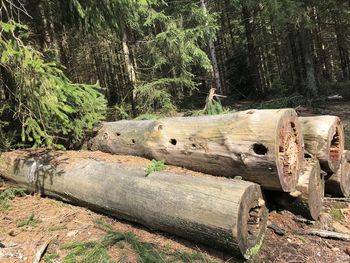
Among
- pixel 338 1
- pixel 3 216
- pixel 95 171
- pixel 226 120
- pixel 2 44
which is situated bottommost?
pixel 3 216

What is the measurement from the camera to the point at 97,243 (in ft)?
16.6

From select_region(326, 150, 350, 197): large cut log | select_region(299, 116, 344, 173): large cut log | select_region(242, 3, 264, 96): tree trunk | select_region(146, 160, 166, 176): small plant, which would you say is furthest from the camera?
select_region(242, 3, 264, 96): tree trunk

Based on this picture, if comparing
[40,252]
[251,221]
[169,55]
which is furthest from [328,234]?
[169,55]

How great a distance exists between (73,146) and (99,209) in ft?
8.97

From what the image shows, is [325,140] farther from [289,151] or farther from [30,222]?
[30,222]

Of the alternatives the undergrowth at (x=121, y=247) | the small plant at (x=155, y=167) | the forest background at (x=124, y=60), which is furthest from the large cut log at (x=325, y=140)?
the undergrowth at (x=121, y=247)

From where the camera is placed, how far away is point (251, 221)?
5.19 meters

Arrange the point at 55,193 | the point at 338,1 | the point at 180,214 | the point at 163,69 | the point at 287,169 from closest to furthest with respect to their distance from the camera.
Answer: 1. the point at 180,214
2. the point at 287,169
3. the point at 55,193
4. the point at 163,69
5. the point at 338,1

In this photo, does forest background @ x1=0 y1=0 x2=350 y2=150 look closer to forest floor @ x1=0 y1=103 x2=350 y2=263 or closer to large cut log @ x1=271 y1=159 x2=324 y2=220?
forest floor @ x1=0 y1=103 x2=350 y2=263

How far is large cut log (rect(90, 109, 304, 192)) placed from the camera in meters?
5.34

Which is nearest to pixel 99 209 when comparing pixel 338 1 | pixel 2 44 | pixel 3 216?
pixel 3 216

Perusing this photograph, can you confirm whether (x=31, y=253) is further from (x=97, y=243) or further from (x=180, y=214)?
(x=180, y=214)

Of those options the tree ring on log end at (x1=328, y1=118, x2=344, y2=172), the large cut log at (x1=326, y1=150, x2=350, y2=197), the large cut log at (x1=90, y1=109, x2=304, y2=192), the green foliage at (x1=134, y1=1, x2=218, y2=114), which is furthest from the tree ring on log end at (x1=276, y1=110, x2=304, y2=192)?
the green foliage at (x1=134, y1=1, x2=218, y2=114)

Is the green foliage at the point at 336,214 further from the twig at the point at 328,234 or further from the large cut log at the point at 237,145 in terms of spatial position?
the large cut log at the point at 237,145
